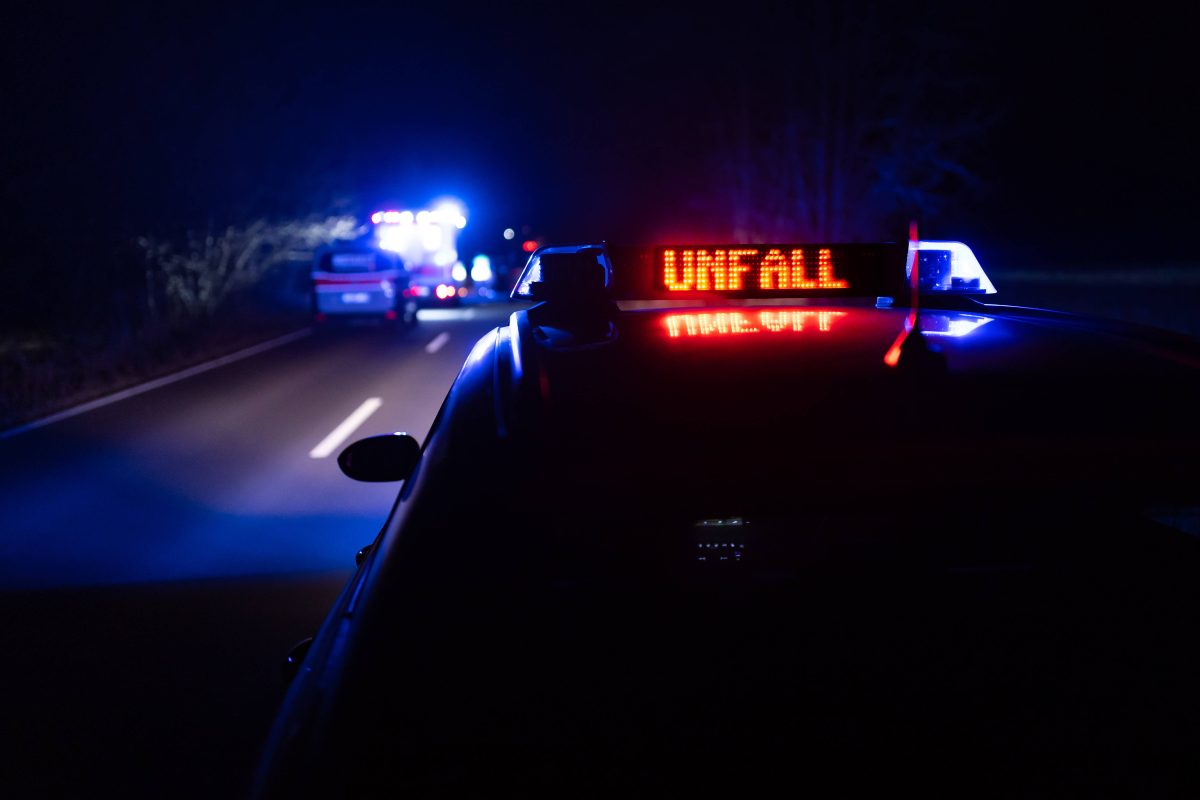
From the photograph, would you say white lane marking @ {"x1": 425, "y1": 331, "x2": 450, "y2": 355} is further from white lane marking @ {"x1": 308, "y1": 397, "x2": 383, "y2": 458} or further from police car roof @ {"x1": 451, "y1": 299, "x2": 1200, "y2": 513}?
police car roof @ {"x1": 451, "y1": 299, "x2": 1200, "y2": 513}

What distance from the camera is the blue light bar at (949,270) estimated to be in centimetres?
357

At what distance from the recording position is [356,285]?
2897cm

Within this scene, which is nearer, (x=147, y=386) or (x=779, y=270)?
(x=779, y=270)

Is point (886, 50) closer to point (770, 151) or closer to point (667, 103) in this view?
point (770, 151)

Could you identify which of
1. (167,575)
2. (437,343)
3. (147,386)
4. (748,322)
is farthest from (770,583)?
(437,343)

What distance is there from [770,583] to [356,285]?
90.8 feet

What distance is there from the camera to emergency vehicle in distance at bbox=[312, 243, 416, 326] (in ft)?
95.0

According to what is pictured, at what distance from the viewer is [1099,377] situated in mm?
2586

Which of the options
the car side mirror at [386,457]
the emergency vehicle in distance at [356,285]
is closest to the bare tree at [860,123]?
the emergency vehicle in distance at [356,285]

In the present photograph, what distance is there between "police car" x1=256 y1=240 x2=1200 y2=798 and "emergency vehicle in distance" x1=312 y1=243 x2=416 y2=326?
26843 millimetres

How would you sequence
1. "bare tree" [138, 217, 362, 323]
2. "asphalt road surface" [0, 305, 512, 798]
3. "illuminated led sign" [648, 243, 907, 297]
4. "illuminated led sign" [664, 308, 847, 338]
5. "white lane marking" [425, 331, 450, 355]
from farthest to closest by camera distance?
"bare tree" [138, 217, 362, 323] < "white lane marking" [425, 331, 450, 355] < "asphalt road surface" [0, 305, 512, 798] < "illuminated led sign" [648, 243, 907, 297] < "illuminated led sign" [664, 308, 847, 338]

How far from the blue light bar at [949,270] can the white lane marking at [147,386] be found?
449 inches

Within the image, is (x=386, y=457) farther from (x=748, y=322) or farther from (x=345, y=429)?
(x=345, y=429)

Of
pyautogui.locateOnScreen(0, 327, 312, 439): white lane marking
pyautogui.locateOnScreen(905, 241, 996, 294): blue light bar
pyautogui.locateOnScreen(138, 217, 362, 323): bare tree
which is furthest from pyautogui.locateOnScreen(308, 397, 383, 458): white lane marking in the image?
pyautogui.locateOnScreen(138, 217, 362, 323): bare tree
